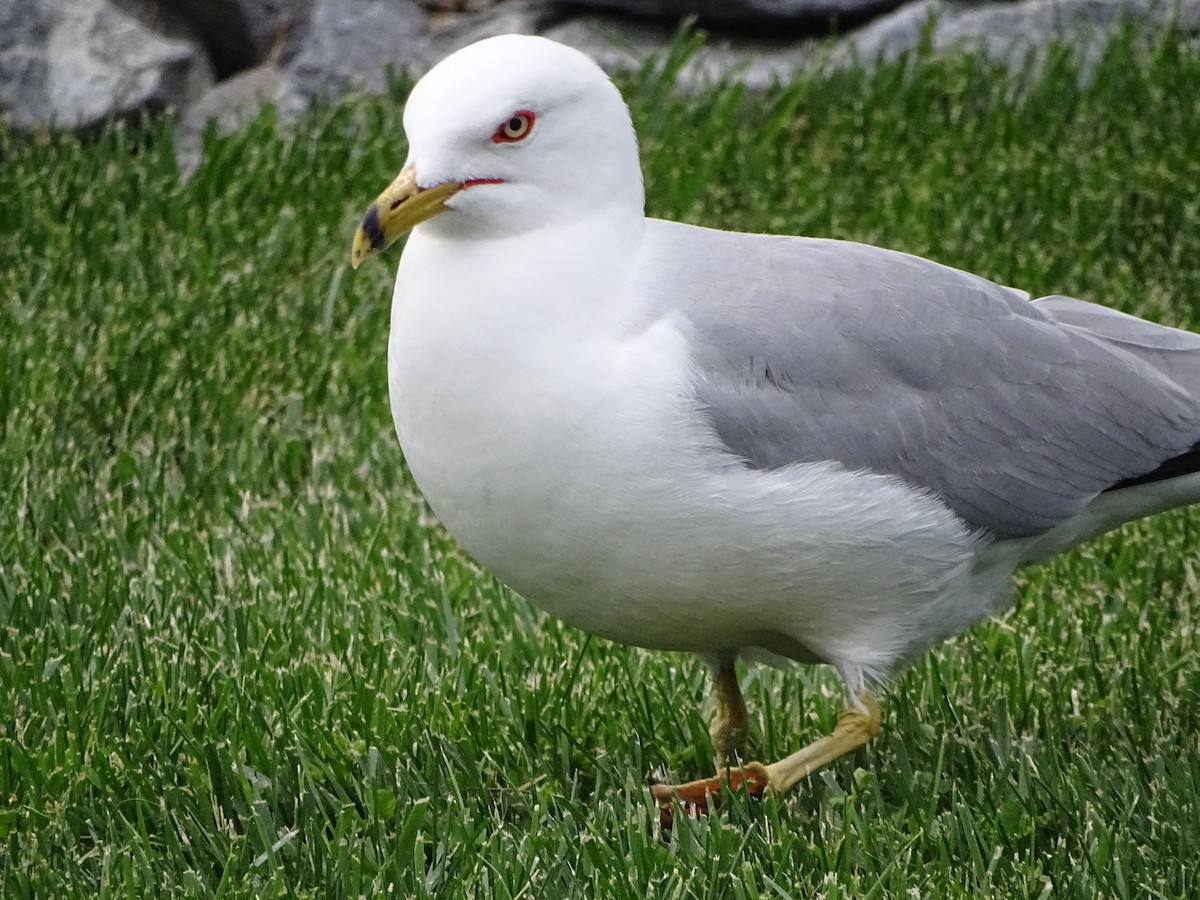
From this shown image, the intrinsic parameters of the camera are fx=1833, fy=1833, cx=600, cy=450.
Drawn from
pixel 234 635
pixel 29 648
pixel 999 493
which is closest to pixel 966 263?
pixel 999 493

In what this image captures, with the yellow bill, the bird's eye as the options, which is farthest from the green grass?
the bird's eye

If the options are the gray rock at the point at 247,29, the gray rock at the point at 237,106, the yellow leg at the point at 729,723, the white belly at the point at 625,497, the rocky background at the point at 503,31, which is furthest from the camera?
the gray rock at the point at 247,29

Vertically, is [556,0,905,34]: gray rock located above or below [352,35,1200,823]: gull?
below

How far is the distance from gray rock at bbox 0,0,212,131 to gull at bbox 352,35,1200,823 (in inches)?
140

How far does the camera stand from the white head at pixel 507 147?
3.37 m

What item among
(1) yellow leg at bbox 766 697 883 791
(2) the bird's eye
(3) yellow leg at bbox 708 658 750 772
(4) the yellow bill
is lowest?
(3) yellow leg at bbox 708 658 750 772

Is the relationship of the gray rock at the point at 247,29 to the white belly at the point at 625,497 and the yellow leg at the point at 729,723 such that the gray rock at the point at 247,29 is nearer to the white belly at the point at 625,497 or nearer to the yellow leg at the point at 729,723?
the white belly at the point at 625,497

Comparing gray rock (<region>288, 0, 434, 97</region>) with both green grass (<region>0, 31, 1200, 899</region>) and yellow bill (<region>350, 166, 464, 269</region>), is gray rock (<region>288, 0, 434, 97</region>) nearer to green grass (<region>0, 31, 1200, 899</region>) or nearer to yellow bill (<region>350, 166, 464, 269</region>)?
green grass (<region>0, 31, 1200, 899</region>)

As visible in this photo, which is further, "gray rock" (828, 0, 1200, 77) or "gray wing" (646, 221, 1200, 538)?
"gray rock" (828, 0, 1200, 77)

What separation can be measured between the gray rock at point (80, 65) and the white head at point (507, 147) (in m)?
3.65

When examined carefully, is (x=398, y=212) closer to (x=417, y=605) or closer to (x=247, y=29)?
(x=417, y=605)

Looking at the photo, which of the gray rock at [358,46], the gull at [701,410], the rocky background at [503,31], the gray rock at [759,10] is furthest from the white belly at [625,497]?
the gray rock at [759,10]

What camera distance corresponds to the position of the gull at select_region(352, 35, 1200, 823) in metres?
3.36

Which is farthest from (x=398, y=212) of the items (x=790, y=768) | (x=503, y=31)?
(x=503, y=31)
